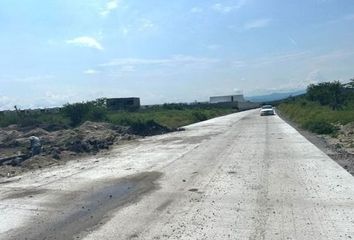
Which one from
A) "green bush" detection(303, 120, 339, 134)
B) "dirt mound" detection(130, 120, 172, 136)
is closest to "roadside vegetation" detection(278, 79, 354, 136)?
"green bush" detection(303, 120, 339, 134)

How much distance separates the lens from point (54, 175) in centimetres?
1508

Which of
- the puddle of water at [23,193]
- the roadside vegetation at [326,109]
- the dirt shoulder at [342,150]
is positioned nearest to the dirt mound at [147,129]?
the roadside vegetation at [326,109]

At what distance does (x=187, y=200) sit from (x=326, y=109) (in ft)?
144

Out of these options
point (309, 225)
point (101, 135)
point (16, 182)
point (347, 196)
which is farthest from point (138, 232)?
point (101, 135)

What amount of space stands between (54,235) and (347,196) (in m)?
6.01

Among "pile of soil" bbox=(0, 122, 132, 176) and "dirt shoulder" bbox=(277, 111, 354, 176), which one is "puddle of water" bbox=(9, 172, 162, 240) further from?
"dirt shoulder" bbox=(277, 111, 354, 176)

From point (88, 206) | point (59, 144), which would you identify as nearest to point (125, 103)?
point (59, 144)

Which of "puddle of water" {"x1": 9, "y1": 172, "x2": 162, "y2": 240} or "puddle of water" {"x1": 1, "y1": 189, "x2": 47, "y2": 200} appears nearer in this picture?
"puddle of water" {"x1": 9, "y1": 172, "x2": 162, "y2": 240}

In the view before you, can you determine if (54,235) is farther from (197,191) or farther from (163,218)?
Result: (197,191)

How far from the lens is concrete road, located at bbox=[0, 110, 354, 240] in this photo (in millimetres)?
7828

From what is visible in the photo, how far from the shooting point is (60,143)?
2625 centimetres

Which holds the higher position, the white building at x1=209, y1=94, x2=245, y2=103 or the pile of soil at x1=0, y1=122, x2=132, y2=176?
the white building at x1=209, y1=94, x2=245, y2=103

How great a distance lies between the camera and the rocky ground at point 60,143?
18.8 metres

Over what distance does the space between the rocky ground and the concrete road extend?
7.66 feet
